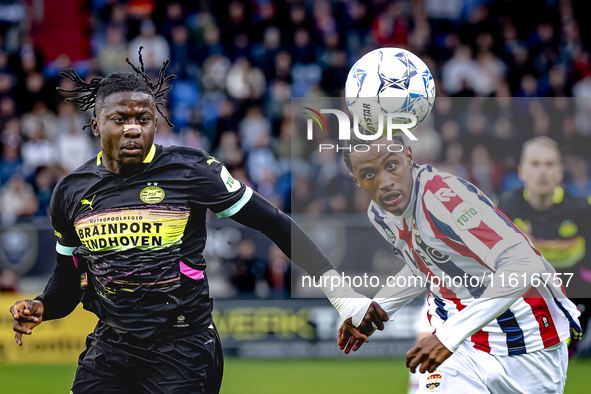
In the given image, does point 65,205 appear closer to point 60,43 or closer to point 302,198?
point 302,198

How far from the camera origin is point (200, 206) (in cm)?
402

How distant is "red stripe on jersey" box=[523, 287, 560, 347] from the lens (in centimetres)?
401

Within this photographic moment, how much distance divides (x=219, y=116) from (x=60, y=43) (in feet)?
18.3

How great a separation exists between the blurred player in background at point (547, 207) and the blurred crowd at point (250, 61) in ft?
6.35

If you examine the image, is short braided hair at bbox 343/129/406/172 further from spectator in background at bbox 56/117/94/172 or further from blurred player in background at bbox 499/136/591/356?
spectator in background at bbox 56/117/94/172

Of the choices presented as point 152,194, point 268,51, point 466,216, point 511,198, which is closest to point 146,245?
point 152,194

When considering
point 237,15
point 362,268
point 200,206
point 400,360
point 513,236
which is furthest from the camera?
point 237,15

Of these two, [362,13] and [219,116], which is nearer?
[219,116]

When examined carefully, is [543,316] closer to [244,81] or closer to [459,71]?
[459,71]

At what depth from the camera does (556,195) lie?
588cm

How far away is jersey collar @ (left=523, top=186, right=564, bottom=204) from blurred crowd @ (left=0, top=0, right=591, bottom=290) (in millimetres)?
2127

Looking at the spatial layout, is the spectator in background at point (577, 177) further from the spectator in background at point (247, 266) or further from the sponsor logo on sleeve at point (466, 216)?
the spectator in background at point (247, 266)

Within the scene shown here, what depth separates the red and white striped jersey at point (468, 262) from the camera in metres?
3.68

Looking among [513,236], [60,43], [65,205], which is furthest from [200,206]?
[60,43]
